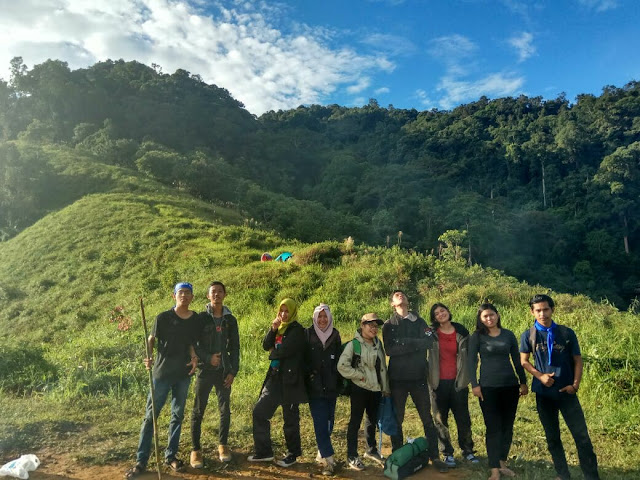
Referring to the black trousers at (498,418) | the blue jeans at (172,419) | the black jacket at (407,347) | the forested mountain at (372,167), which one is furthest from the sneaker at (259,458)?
the forested mountain at (372,167)

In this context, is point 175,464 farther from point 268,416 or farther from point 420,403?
point 420,403

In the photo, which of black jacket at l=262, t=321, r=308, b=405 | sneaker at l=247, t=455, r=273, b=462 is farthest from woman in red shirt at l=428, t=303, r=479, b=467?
sneaker at l=247, t=455, r=273, b=462

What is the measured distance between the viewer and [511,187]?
59281mm

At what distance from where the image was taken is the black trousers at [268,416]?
13.9 ft

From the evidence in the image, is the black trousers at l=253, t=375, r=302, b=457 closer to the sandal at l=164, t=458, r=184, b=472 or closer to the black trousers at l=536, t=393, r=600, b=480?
the sandal at l=164, t=458, r=184, b=472

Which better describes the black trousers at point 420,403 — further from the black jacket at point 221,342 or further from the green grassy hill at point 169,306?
the black jacket at point 221,342

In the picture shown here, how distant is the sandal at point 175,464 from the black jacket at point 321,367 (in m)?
1.33

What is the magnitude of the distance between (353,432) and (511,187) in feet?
202

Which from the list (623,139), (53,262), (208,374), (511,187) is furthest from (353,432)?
(623,139)

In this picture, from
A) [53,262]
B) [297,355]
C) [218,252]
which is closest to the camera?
[297,355]

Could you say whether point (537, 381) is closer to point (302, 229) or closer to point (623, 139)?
point (302, 229)

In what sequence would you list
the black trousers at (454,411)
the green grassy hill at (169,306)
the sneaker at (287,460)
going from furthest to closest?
1. the green grassy hill at (169,306)
2. the black trousers at (454,411)
3. the sneaker at (287,460)

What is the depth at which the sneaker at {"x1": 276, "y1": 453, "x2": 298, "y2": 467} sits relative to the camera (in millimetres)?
4148

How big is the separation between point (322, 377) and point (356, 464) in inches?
33.9
